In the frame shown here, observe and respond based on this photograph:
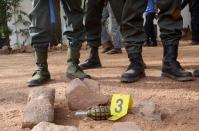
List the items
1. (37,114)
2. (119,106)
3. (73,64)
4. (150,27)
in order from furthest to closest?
(150,27) < (73,64) < (119,106) < (37,114)

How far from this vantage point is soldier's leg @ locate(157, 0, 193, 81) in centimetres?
379

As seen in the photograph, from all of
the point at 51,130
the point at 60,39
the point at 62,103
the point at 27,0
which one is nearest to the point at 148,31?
the point at 60,39

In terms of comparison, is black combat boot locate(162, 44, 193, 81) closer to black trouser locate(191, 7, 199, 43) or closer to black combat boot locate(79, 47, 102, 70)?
black combat boot locate(79, 47, 102, 70)

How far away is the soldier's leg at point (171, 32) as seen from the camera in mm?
3789

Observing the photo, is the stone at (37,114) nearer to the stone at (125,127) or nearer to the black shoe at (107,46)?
the stone at (125,127)

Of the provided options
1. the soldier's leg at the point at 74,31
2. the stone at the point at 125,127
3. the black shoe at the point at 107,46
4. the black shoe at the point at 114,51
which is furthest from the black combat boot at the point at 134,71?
the black shoe at the point at 107,46

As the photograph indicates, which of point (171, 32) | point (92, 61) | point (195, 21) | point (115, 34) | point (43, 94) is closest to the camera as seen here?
point (43, 94)

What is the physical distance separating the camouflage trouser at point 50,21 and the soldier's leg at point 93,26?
25.2 inches

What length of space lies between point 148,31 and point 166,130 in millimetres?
6888

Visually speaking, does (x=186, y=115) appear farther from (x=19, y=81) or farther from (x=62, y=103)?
(x=19, y=81)

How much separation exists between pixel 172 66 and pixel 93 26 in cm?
123

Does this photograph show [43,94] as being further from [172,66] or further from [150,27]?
[150,27]

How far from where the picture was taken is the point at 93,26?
4.73m

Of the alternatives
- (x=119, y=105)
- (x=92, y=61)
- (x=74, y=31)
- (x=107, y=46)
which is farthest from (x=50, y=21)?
(x=107, y=46)
